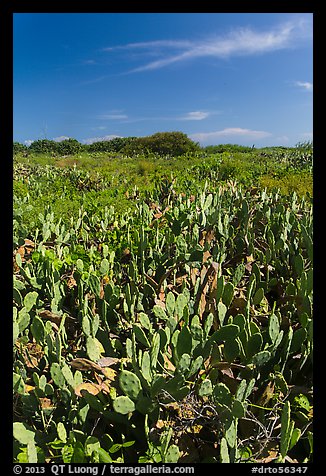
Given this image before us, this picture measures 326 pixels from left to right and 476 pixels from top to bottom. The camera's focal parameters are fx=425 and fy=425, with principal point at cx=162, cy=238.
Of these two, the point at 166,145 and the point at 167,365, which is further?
the point at 166,145

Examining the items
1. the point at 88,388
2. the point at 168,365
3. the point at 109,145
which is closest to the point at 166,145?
the point at 109,145

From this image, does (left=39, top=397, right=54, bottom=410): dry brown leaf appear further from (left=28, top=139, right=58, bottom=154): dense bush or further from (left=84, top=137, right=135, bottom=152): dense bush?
(left=84, top=137, right=135, bottom=152): dense bush

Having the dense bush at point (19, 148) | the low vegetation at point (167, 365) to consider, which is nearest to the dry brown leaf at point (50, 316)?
the low vegetation at point (167, 365)

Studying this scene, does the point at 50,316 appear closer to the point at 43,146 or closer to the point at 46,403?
the point at 46,403

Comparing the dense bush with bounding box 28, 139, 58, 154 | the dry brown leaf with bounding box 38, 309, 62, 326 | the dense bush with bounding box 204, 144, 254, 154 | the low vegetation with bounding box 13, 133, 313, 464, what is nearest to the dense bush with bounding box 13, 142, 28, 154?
the dense bush with bounding box 28, 139, 58, 154

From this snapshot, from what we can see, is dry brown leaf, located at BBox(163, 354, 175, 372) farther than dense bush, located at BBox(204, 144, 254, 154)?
No

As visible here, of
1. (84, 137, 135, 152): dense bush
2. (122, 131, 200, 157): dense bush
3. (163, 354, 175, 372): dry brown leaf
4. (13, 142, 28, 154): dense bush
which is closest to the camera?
(163, 354, 175, 372): dry brown leaf

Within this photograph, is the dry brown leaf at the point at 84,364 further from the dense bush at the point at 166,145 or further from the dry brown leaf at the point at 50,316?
the dense bush at the point at 166,145

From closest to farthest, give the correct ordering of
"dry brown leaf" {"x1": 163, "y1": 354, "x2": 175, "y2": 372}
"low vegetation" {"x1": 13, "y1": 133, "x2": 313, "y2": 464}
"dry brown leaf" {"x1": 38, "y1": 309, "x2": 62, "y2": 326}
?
"low vegetation" {"x1": 13, "y1": 133, "x2": 313, "y2": 464}
"dry brown leaf" {"x1": 163, "y1": 354, "x2": 175, "y2": 372}
"dry brown leaf" {"x1": 38, "y1": 309, "x2": 62, "y2": 326}

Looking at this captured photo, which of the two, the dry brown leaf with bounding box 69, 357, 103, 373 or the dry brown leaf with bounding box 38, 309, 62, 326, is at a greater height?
the dry brown leaf with bounding box 38, 309, 62, 326

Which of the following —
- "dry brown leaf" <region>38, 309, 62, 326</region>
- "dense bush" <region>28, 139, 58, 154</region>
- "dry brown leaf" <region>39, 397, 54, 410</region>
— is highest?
"dense bush" <region>28, 139, 58, 154</region>

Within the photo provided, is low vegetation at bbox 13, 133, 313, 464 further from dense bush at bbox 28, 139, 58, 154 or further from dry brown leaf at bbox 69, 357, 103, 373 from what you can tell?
dense bush at bbox 28, 139, 58, 154

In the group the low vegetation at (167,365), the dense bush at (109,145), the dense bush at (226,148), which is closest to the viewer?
the low vegetation at (167,365)

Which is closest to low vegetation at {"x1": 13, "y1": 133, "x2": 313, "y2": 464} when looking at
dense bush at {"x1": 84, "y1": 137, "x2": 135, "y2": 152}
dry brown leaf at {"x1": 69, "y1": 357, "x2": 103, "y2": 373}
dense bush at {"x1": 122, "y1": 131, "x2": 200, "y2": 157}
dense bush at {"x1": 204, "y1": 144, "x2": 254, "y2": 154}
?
dry brown leaf at {"x1": 69, "y1": 357, "x2": 103, "y2": 373}
